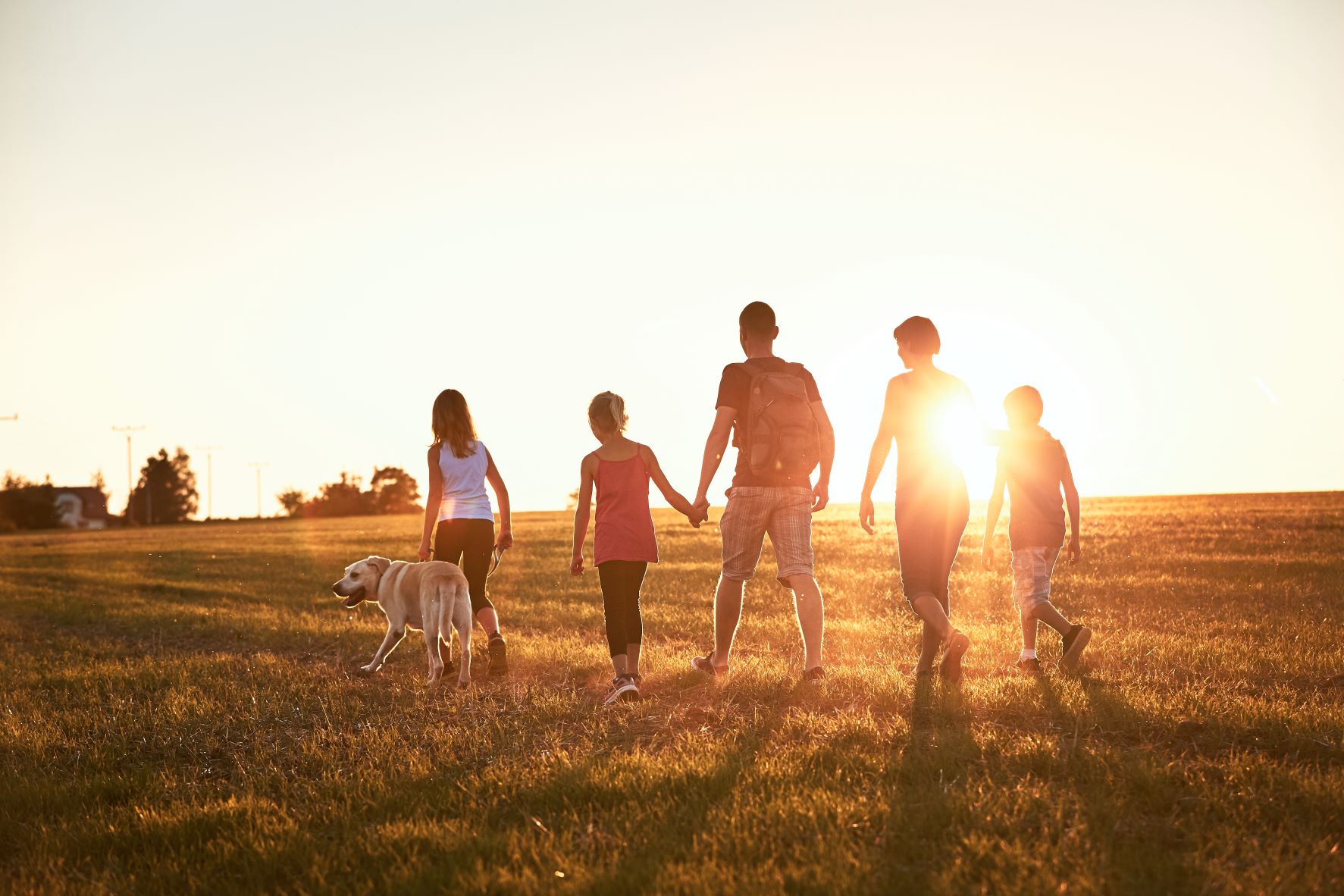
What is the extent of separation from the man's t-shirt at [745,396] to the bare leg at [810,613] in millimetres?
746

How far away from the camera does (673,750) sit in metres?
5.84

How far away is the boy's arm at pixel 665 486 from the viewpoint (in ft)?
25.3

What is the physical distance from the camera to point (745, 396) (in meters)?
7.48

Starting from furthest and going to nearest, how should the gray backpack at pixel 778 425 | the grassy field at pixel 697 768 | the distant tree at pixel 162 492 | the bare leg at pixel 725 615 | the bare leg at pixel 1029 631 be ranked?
the distant tree at pixel 162 492 < the bare leg at pixel 1029 631 < the bare leg at pixel 725 615 < the gray backpack at pixel 778 425 < the grassy field at pixel 697 768

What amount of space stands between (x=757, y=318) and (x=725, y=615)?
92.8 inches

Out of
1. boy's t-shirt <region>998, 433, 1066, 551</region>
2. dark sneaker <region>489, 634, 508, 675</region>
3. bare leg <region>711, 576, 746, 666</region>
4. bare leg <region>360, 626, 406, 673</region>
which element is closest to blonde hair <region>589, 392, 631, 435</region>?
bare leg <region>711, 576, 746, 666</region>

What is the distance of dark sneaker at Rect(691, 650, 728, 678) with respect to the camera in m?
8.03

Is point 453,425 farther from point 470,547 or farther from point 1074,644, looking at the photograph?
point 1074,644

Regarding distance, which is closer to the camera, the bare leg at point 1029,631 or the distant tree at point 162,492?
the bare leg at point 1029,631

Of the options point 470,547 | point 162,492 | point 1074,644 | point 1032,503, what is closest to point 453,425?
point 470,547

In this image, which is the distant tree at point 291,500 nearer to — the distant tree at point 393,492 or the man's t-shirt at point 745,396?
the distant tree at point 393,492

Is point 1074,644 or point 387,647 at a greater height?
point 1074,644

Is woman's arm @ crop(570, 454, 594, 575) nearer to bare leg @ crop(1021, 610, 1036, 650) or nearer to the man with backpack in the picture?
the man with backpack

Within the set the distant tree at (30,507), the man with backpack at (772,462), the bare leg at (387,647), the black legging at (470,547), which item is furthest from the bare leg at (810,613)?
the distant tree at (30,507)
